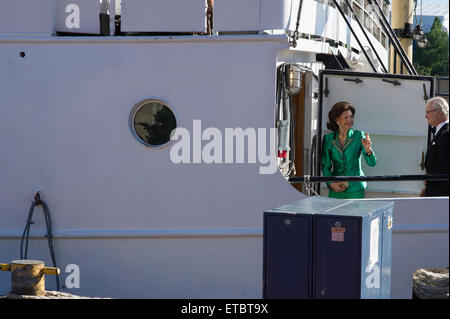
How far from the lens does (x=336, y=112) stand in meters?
6.15

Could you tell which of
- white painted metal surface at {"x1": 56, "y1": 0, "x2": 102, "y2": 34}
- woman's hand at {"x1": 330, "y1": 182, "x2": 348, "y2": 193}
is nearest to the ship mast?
woman's hand at {"x1": 330, "y1": 182, "x2": 348, "y2": 193}

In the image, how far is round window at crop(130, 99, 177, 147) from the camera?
586 centimetres

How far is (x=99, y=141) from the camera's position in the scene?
589cm

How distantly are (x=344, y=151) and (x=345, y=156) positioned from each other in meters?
0.05

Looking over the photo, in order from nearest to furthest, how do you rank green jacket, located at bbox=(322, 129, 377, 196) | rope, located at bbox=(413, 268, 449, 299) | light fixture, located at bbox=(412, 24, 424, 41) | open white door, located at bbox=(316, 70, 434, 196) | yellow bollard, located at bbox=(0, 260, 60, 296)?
yellow bollard, located at bbox=(0, 260, 60, 296) < rope, located at bbox=(413, 268, 449, 299) < green jacket, located at bbox=(322, 129, 377, 196) < open white door, located at bbox=(316, 70, 434, 196) < light fixture, located at bbox=(412, 24, 424, 41)

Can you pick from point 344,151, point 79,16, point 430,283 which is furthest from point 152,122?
point 430,283

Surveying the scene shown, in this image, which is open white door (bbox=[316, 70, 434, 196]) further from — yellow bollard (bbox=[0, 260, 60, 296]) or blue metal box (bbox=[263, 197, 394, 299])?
yellow bollard (bbox=[0, 260, 60, 296])

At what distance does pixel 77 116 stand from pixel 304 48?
2.18 meters

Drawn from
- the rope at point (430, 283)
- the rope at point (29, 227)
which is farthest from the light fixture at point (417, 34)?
the rope at point (29, 227)

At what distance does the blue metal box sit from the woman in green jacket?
6.69 ft

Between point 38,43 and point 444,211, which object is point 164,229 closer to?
point 38,43

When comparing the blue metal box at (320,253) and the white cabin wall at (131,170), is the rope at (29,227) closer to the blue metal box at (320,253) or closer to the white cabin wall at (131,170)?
the white cabin wall at (131,170)

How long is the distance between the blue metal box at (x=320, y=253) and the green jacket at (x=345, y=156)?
2.05 metres

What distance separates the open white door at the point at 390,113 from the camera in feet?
21.7
